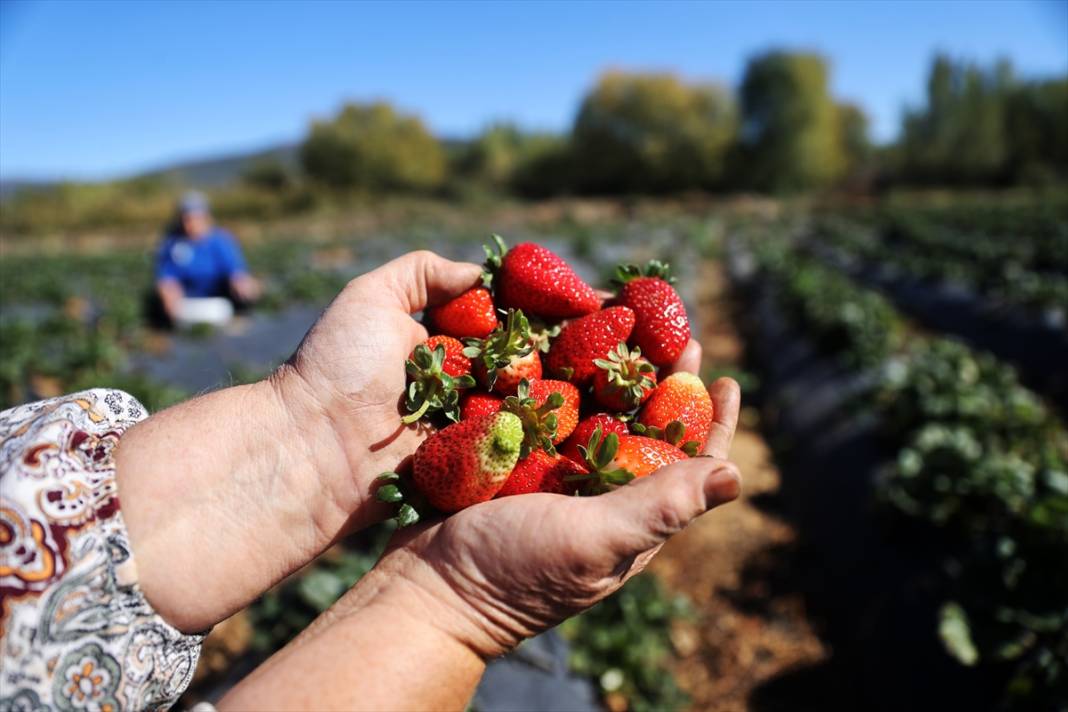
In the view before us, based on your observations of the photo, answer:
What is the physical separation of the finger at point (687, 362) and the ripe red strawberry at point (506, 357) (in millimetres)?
485

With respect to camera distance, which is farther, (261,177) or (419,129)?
(419,129)

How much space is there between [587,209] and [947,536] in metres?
41.2

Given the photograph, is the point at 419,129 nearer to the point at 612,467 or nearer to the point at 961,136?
the point at 961,136

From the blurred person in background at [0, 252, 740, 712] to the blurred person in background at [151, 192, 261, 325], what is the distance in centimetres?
699

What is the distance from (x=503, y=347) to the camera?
1.98 meters

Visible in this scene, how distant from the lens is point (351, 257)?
22.1 metres

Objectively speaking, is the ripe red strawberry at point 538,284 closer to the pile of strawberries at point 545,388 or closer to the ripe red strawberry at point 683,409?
A: the pile of strawberries at point 545,388

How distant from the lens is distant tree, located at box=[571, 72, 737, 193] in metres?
54.7

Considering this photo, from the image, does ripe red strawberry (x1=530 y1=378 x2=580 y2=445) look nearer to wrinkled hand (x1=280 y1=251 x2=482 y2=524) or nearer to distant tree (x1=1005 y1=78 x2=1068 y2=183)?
wrinkled hand (x1=280 y1=251 x2=482 y2=524)

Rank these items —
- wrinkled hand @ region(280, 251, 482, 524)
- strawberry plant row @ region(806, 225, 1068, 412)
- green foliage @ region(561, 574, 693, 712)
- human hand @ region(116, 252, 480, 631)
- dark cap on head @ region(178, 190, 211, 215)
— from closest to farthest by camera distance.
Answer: human hand @ region(116, 252, 480, 631), wrinkled hand @ region(280, 251, 482, 524), green foliage @ region(561, 574, 693, 712), strawberry plant row @ region(806, 225, 1068, 412), dark cap on head @ region(178, 190, 211, 215)

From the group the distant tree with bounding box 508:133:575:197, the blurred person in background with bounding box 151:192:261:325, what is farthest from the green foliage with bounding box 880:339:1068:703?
the distant tree with bounding box 508:133:575:197

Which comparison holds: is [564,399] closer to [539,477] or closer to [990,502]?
[539,477]

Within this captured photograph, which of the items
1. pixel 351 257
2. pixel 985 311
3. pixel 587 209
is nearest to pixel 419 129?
pixel 587 209

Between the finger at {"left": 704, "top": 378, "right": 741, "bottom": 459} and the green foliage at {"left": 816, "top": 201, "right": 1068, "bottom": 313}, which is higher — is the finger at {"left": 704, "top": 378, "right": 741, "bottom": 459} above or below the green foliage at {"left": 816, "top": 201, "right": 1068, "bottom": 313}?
above
